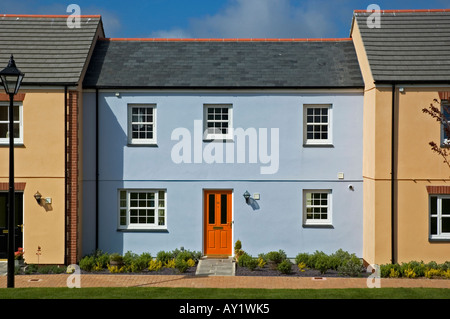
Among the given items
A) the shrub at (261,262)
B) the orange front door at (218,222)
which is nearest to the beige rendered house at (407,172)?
the shrub at (261,262)

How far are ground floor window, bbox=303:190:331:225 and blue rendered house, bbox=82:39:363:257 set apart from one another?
3cm

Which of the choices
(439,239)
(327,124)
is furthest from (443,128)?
(327,124)

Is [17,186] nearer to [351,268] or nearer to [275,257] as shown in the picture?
[275,257]

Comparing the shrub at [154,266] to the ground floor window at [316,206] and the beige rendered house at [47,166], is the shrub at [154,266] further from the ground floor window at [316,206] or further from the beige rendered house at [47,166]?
the ground floor window at [316,206]

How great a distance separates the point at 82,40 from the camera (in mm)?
20125

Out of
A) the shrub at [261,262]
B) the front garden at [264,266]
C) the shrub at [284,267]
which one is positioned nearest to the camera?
the front garden at [264,266]

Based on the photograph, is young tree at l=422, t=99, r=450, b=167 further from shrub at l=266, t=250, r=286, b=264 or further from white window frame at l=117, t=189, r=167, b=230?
white window frame at l=117, t=189, r=167, b=230

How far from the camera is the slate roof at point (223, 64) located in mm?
19422

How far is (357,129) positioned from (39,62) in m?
11.2

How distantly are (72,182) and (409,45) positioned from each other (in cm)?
Result: 1229

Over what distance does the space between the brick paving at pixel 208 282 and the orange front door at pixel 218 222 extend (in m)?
2.66

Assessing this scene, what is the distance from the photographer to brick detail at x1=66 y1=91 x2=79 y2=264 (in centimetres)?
1823

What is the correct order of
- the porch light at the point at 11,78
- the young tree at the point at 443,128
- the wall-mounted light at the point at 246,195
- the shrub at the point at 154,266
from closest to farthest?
1. the porch light at the point at 11,78
2. the young tree at the point at 443,128
3. the shrub at the point at 154,266
4. the wall-mounted light at the point at 246,195
